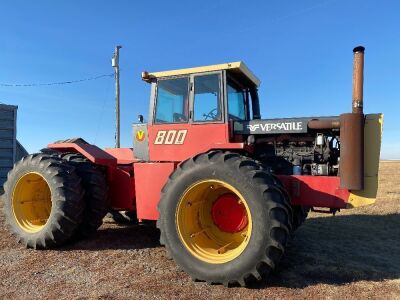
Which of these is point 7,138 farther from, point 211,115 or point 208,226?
point 208,226

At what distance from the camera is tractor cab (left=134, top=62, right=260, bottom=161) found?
623 centimetres

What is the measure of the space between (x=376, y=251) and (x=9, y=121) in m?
13.9

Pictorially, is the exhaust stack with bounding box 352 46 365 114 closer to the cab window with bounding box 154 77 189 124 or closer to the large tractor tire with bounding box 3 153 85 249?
the cab window with bounding box 154 77 189 124

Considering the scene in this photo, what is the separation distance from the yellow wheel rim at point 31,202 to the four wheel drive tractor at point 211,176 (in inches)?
0.7

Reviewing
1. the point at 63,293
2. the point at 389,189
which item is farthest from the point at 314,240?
the point at 389,189

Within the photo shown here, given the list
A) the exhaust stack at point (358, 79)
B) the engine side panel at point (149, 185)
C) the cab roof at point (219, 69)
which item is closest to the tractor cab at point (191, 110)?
the cab roof at point (219, 69)

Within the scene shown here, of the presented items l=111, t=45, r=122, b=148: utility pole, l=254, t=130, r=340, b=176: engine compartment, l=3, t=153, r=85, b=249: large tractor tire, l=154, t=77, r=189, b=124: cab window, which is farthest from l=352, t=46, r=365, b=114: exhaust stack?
l=111, t=45, r=122, b=148: utility pole

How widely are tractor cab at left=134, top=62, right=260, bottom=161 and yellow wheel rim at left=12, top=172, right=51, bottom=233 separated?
1979 millimetres

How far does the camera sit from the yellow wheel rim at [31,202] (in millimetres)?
7148

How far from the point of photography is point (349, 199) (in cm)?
531

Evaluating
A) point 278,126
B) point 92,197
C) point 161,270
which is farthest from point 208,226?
point 92,197

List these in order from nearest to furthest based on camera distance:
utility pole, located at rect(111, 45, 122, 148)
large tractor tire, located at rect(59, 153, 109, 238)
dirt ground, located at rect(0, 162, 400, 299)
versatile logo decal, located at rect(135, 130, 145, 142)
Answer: dirt ground, located at rect(0, 162, 400, 299) → large tractor tire, located at rect(59, 153, 109, 238) → versatile logo decal, located at rect(135, 130, 145, 142) → utility pole, located at rect(111, 45, 122, 148)

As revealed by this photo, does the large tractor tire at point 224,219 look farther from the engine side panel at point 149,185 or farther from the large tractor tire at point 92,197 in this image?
the large tractor tire at point 92,197

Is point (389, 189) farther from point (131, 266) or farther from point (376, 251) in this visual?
point (131, 266)
